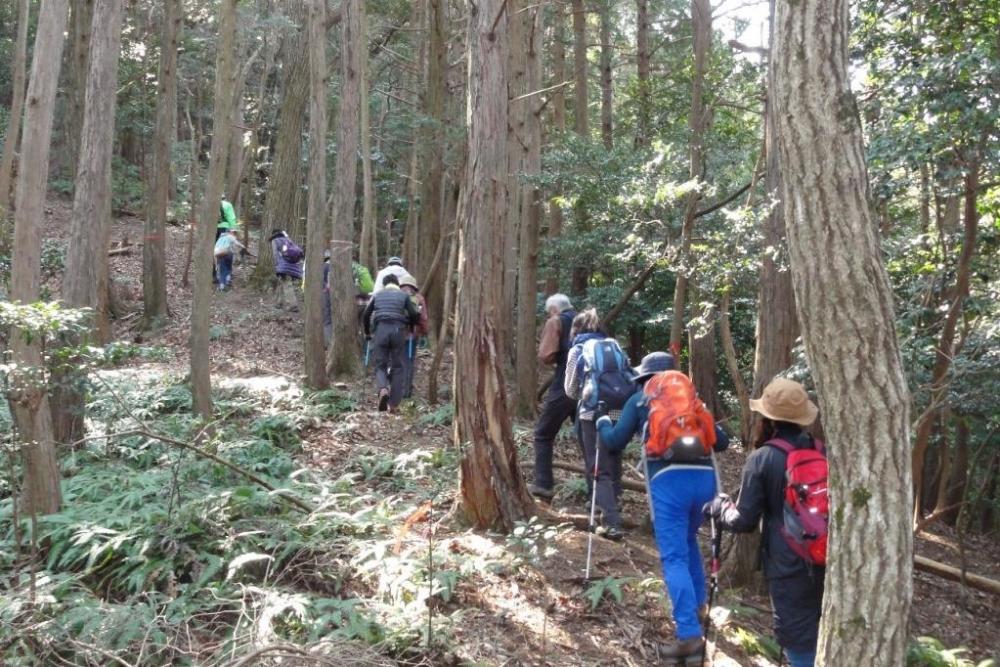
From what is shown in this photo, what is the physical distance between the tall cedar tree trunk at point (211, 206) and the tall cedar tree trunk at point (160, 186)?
657 cm

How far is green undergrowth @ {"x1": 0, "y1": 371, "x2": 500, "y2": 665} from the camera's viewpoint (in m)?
5.64

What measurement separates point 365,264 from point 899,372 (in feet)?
46.0

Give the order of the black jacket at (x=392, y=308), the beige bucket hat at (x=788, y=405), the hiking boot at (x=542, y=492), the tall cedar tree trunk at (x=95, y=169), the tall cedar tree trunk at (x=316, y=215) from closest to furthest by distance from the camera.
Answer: the beige bucket hat at (x=788, y=405)
the hiking boot at (x=542, y=492)
the tall cedar tree trunk at (x=95, y=169)
the black jacket at (x=392, y=308)
the tall cedar tree trunk at (x=316, y=215)

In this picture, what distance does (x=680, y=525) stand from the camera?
6059 mm

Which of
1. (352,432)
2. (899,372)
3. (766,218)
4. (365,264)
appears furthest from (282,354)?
(899,372)

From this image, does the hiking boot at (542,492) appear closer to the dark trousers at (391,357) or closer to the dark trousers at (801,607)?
the dark trousers at (391,357)

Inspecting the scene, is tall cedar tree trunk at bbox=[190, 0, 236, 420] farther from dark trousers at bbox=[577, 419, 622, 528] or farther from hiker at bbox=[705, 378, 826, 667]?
hiker at bbox=[705, 378, 826, 667]

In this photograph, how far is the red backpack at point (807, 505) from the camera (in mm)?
4797

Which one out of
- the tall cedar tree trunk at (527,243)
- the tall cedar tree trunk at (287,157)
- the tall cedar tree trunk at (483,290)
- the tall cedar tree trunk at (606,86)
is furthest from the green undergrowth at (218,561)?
the tall cedar tree trunk at (606,86)

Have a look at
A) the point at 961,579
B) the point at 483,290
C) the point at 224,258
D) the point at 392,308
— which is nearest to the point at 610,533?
the point at 483,290

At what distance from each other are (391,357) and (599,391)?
17.6 ft

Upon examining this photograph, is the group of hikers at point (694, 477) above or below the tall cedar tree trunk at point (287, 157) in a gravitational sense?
below

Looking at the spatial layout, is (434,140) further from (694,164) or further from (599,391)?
(599,391)

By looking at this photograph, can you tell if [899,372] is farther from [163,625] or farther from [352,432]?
[352,432]
